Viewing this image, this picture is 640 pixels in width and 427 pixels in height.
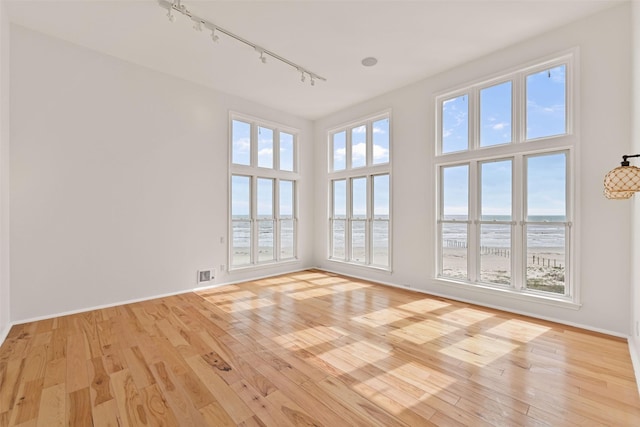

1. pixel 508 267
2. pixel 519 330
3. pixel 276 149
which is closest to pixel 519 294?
pixel 508 267

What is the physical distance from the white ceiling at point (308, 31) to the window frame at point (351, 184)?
1.23 meters

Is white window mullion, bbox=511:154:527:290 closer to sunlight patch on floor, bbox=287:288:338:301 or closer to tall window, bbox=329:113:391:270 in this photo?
tall window, bbox=329:113:391:270

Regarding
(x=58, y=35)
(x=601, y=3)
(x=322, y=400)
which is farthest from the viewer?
(x=58, y=35)

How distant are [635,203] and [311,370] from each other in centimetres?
342

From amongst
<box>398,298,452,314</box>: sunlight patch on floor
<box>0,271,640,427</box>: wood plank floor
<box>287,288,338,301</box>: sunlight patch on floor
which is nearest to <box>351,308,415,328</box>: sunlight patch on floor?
<box>0,271,640,427</box>: wood plank floor

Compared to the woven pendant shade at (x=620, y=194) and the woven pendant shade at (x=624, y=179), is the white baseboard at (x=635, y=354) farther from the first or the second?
the woven pendant shade at (x=624, y=179)

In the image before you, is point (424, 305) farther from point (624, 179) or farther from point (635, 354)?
point (624, 179)

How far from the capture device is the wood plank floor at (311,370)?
176 centimetres

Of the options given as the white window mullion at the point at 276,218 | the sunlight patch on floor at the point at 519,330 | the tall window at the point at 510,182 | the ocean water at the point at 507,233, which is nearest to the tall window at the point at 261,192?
the white window mullion at the point at 276,218

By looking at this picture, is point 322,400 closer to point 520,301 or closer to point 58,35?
point 520,301

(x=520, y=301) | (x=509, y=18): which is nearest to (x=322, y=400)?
(x=520, y=301)

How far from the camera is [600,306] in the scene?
119 inches

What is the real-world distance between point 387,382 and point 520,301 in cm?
255

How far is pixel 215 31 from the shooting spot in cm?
331
